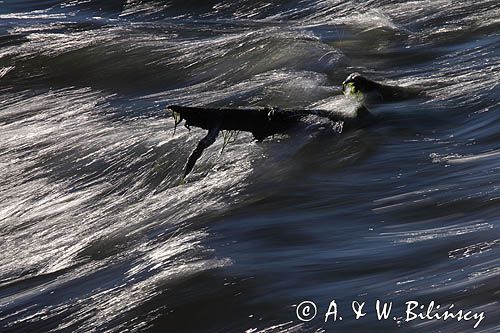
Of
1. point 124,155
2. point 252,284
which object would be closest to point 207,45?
point 124,155

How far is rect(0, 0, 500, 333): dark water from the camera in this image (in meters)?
3.31

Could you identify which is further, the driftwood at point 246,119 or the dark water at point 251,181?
the driftwood at point 246,119

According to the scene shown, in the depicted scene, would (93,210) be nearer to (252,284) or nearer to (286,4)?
(252,284)

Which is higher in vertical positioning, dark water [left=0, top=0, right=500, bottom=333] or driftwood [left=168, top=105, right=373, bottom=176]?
driftwood [left=168, top=105, right=373, bottom=176]

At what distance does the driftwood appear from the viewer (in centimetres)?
438

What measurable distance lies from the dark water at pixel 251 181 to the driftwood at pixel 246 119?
6 centimetres

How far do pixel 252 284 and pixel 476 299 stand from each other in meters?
0.63

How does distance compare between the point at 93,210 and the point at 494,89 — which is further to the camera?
the point at 494,89

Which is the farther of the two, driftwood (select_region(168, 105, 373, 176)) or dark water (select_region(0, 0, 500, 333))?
driftwood (select_region(168, 105, 373, 176))

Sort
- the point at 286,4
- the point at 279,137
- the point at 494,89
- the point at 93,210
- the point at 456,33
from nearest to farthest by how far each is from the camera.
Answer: the point at 93,210 → the point at 279,137 → the point at 494,89 → the point at 456,33 → the point at 286,4

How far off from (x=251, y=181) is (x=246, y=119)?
42 cm

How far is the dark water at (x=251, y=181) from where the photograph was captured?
10.9ft

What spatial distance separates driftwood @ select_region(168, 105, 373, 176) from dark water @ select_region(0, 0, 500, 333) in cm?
6

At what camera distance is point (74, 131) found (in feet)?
17.4
